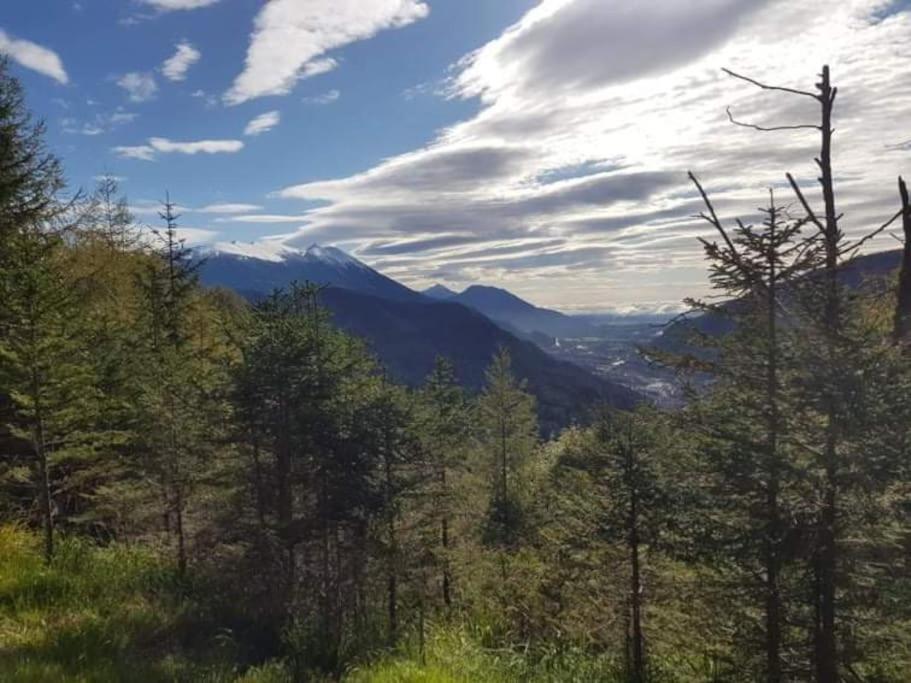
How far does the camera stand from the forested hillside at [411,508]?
645 cm

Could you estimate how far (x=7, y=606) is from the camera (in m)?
8.31

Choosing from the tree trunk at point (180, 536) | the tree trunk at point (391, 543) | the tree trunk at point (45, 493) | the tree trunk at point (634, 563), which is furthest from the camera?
the tree trunk at point (180, 536)

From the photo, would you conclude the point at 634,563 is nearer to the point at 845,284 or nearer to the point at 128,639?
the point at 845,284

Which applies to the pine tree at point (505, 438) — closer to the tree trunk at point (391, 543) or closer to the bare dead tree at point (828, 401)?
the tree trunk at point (391, 543)

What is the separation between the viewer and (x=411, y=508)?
12.8 meters

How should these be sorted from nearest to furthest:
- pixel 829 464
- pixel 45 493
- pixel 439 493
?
pixel 829 464 → pixel 45 493 → pixel 439 493

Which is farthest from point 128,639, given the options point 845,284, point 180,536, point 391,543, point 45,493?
point 845,284

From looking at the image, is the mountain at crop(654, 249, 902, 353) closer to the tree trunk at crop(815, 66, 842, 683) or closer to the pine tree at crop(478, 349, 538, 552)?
the tree trunk at crop(815, 66, 842, 683)

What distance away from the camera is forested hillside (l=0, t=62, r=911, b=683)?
6453 mm

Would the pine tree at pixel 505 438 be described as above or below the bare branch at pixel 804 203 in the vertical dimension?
below

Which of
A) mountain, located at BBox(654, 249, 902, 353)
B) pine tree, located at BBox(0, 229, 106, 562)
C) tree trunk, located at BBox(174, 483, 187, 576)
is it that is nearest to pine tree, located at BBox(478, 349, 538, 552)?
tree trunk, located at BBox(174, 483, 187, 576)

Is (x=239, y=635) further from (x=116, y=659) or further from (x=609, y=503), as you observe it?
(x=609, y=503)

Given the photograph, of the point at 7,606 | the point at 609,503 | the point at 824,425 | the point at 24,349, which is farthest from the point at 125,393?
the point at 824,425

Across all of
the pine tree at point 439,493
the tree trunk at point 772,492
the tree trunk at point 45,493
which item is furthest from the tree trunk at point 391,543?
the tree trunk at point 772,492
